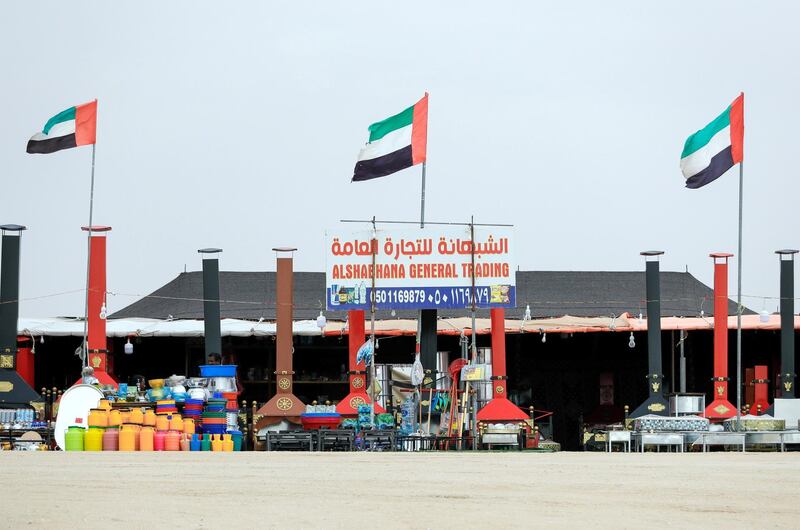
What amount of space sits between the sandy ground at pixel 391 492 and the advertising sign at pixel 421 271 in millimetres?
5538

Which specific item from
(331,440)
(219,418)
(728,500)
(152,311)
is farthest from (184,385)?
(728,500)

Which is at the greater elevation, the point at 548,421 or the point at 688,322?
the point at 688,322

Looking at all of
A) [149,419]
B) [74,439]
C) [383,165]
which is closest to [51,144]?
[383,165]

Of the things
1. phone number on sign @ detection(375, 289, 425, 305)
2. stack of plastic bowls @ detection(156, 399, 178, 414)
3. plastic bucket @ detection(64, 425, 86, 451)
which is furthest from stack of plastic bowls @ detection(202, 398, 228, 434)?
phone number on sign @ detection(375, 289, 425, 305)

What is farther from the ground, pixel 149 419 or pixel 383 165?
pixel 383 165

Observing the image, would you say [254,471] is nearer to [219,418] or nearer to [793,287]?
[219,418]

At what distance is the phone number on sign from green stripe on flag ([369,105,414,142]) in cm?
345

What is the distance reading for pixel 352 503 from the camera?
1373cm

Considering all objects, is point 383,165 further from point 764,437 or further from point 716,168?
point 764,437

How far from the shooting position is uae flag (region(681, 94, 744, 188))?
2769 cm

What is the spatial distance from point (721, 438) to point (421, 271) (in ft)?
20.0

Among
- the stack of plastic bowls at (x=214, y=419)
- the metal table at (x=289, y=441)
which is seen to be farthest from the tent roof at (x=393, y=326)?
the metal table at (x=289, y=441)

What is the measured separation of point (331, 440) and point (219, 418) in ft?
6.63

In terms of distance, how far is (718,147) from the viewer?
1093 inches
